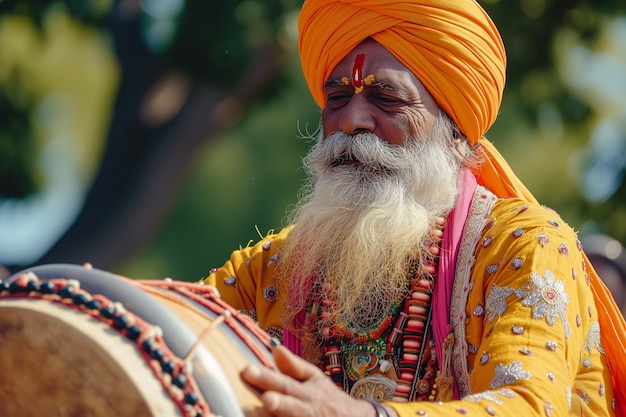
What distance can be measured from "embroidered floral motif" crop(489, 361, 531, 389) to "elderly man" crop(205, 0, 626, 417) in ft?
0.55

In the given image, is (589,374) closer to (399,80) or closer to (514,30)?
(399,80)

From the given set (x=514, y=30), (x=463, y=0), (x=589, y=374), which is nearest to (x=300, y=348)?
(x=589, y=374)

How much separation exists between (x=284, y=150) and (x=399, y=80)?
720 centimetres

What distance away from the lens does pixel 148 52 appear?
10.6 meters

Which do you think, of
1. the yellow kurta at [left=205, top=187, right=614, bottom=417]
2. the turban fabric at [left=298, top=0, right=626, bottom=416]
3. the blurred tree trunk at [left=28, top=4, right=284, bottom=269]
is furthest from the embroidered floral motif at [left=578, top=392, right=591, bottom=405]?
the blurred tree trunk at [left=28, top=4, right=284, bottom=269]

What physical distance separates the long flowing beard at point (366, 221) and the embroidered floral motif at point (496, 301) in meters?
0.48

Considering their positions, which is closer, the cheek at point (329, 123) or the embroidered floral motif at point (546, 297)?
the embroidered floral motif at point (546, 297)

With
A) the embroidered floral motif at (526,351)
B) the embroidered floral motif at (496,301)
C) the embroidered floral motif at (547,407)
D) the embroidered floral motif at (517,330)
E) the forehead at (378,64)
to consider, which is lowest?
the embroidered floral motif at (547,407)

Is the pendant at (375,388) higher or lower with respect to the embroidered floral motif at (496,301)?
lower

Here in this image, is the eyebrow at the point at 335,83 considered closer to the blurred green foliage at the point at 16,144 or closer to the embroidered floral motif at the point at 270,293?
the embroidered floral motif at the point at 270,293

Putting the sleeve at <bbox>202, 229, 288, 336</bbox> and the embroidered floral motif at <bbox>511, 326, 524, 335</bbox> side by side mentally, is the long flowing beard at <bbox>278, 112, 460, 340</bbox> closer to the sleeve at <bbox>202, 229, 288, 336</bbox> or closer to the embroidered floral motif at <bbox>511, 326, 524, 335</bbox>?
the sleeve at <bbox>202, 229, 288, 336</bbox>

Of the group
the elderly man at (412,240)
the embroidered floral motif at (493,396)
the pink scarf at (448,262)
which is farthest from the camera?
the pink scarf at (448,262)

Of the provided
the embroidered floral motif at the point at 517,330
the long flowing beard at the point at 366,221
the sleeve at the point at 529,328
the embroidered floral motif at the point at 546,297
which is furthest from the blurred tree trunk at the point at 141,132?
the embroidered floral motif at the point at 517,330

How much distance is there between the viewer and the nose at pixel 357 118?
3848 millimetres
